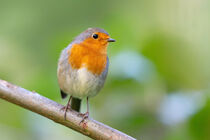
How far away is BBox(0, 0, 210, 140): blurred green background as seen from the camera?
3.40 metres

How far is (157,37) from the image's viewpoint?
12.0 ft

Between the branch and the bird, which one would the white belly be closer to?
the bird

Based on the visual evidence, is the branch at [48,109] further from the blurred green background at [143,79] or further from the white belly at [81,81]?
the white belly at [81,81]

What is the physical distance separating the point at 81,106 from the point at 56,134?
0.74 metres

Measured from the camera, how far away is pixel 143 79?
3596 mm

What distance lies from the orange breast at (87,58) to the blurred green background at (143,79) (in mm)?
370

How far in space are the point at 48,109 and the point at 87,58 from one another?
1.16m

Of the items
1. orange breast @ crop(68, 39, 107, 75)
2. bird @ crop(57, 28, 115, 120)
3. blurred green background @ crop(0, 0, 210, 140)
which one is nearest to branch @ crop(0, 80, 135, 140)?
blurred green background @ crop(0, 0, 210, 140)

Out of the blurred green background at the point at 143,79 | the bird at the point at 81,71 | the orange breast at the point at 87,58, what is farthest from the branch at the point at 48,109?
the orange breast at the point at 87,58

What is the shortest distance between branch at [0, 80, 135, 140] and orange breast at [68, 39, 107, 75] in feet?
3.23

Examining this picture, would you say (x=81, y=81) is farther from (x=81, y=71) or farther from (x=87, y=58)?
(x=87, y=58)

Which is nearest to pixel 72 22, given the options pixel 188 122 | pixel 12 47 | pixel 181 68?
pixel 12 47

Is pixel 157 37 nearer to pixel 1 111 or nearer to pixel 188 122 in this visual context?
pixel 188 122

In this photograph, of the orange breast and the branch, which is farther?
the orange breast
